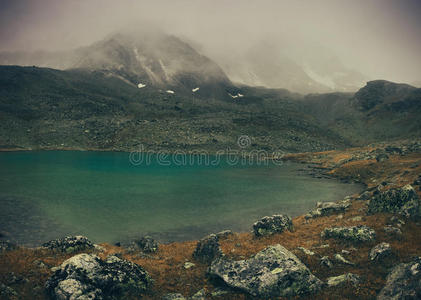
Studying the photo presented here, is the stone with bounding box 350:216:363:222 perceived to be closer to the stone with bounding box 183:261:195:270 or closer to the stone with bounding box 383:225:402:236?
the stone with bounding box 383:225:402:236

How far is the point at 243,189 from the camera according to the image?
57.8 m

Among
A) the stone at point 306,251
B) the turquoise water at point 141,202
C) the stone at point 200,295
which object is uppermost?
the stone at point 306,251

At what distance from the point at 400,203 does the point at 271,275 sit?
19.2 meters

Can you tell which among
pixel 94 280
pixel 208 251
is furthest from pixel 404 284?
pixel 94 280

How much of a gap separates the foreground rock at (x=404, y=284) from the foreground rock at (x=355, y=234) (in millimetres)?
6916

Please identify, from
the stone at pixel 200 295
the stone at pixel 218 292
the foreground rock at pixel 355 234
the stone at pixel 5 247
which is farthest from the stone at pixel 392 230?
the stone at pixel 5 247

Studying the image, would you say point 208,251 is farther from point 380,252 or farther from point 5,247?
point 5,247

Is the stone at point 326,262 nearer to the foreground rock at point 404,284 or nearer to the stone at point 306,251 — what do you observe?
the stone at point 306,251

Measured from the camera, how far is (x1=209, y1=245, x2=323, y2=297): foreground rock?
552 inches

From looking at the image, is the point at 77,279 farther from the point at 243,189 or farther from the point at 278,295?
the point at 243,189

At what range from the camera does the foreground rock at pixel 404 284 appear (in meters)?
11.8

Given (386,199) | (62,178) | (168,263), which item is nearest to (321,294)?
(168,263)

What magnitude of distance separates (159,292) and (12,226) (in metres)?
24.6

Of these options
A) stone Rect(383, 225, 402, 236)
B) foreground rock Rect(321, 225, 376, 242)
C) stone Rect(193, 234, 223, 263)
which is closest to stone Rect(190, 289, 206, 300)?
stone Rect(193, 234, 223, 263)
